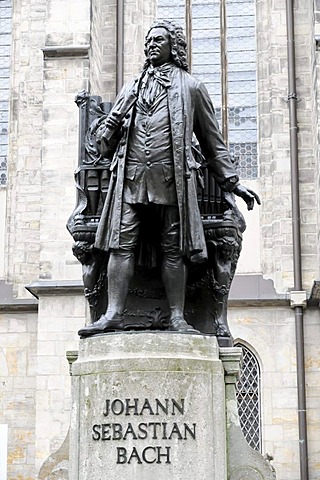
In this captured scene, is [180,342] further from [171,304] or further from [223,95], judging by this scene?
[223,95]

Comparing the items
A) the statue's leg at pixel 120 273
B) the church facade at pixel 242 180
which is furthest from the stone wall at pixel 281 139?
the statue's leg at pixel 120 273

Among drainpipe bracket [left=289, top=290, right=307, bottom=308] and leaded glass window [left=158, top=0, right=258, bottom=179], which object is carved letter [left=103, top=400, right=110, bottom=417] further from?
leaded glass window [left=158, top=0, right=258, bottom=179]

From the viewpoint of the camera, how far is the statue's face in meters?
5.69

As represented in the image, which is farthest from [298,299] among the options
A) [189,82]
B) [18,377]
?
[189,82]

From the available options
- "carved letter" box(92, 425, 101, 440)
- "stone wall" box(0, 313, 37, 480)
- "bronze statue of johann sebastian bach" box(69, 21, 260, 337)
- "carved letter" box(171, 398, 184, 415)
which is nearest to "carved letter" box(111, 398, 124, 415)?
"carved letter" box(92, 425, 101, 440)

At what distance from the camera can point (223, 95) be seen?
54.6ft

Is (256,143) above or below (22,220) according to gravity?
above

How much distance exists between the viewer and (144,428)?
4984 millimetres

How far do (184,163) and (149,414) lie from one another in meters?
1.53

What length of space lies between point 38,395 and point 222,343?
926 centimetres

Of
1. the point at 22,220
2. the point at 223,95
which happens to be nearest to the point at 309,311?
the point at 223,95

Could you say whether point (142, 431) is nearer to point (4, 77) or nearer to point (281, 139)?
point (281, 139)

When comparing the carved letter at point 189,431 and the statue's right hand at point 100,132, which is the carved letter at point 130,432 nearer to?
the carved letter at point 189,431

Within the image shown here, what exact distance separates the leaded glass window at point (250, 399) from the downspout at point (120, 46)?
5.40 meters
